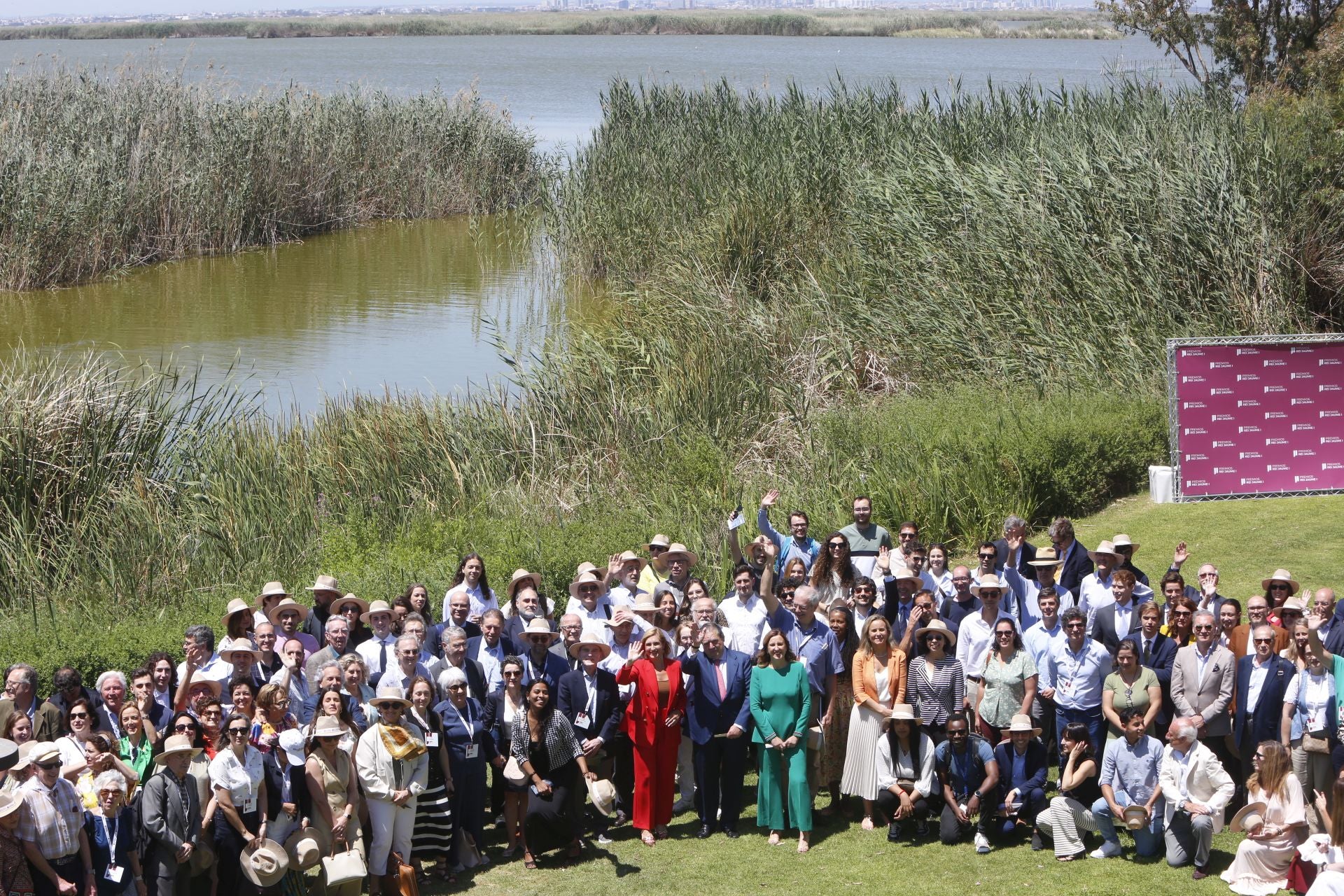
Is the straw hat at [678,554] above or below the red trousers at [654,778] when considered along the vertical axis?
above

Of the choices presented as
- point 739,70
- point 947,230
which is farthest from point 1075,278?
point 739,70

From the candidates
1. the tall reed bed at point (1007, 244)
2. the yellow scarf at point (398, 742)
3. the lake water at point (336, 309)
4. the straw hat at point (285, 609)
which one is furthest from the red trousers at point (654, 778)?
the lake water at point (336, 309)

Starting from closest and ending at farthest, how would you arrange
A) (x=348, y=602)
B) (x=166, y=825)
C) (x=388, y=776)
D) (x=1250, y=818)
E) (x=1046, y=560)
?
(x=166, y=825), (x=1250, y=818), (x=388, y=776), (x=348, y=602), (x=1046, y=560)

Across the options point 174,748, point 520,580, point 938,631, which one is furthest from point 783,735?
point 174,748

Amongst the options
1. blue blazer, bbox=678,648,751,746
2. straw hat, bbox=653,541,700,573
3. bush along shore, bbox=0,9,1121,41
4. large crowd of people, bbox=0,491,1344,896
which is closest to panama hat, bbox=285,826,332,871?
large crowd of people, bbox=0,491,1344,896

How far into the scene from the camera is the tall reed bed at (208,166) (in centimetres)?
3153

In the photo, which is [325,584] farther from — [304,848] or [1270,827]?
[1270,827]

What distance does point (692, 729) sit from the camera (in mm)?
11828

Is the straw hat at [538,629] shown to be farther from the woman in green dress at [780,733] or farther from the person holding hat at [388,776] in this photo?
the woman in green dress at [780,733]

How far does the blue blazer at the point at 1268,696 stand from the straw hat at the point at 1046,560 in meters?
1.85

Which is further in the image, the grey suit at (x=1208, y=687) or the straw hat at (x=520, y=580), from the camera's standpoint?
the straw hat at (x=520, y=580)

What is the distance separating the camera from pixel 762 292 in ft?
87.5

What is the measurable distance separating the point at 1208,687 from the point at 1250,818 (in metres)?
1.22

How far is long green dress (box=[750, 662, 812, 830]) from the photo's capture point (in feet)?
38.1
